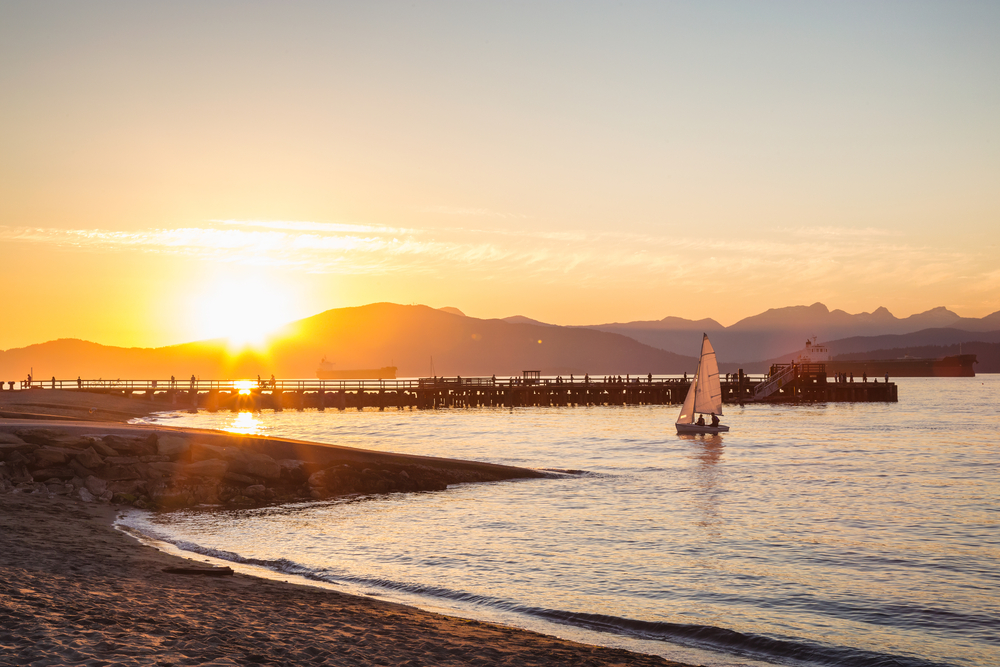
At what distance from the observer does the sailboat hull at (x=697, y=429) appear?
53.9 meters

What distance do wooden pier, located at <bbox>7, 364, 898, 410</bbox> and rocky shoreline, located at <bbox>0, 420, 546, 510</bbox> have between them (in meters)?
61.5

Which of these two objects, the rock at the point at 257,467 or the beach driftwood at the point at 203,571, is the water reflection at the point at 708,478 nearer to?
the beach driftwood at the point at 203,571

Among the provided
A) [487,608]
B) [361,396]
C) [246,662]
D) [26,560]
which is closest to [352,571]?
[487,608]

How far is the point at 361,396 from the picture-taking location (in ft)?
299

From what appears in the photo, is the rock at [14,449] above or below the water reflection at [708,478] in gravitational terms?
above

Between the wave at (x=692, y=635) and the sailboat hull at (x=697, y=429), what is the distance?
4299cm

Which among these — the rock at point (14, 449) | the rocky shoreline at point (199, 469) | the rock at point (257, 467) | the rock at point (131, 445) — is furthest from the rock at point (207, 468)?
the rock at point (14, 449)

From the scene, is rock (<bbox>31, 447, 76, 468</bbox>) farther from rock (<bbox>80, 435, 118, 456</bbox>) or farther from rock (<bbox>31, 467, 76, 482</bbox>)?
rock (<bbox>80, 435, 118, 456</bbox>)

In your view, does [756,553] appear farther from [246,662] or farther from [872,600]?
[246,662]

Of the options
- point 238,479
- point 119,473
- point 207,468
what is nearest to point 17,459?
point 119,473

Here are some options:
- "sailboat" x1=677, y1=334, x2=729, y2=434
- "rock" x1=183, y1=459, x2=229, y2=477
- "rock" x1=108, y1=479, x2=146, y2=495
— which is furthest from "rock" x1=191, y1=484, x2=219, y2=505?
"sailboat" x1=677, y1=334, x2=729, y2=434

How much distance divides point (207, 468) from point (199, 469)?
0.25m

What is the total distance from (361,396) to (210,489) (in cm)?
6776

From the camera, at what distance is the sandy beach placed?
8.12 metres
